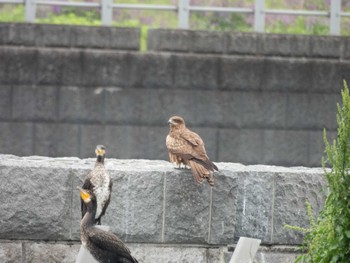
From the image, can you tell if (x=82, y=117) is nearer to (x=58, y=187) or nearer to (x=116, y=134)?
(x=116, y=134)

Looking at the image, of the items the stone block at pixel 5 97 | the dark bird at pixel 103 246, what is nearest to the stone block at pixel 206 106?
the stone block at pixel 5 97

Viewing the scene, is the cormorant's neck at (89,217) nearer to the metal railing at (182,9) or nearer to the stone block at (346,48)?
A: the metal railing at (182,9)

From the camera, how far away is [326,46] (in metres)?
19.5

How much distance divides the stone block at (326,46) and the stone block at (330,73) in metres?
0.15

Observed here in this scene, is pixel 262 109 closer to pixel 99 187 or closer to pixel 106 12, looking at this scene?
pixel 106 12

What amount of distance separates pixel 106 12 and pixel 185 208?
8844 millimetres

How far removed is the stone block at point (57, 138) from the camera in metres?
A: 18.9

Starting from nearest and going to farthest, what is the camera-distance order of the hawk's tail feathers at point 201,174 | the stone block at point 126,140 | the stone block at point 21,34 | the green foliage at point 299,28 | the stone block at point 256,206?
1. the hawk's tail feathers at point 201,174
2. the stone block at point 256,206
3. the stone block at point 21,34
4. the stone block at point 126,140
5. the green foliage at point 299,28

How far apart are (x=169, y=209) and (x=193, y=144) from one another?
2.01 ft

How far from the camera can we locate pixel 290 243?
1091 cm

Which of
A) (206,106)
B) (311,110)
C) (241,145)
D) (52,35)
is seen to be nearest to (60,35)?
(52,35)

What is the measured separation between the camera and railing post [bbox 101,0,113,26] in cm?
1891

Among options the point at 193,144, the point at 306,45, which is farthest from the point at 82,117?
the point at 193,144

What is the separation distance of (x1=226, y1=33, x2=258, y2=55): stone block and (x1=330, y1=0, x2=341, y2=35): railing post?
3.73 feet
